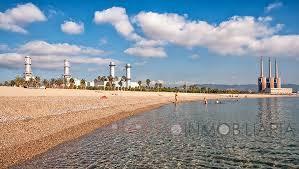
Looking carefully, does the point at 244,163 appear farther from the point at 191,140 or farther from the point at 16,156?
the point at 16,156

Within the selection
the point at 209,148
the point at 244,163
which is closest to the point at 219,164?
the point at 244,163

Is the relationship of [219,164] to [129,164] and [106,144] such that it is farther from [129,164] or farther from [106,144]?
[106,144]

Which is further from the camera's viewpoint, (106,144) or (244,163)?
(106,144)

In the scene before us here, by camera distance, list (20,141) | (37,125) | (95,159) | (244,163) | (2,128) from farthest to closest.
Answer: (37,125)
(2,128)
(20,141)
(95,159)
(244,163)

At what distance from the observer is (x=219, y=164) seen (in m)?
20.7

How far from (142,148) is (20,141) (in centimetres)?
904

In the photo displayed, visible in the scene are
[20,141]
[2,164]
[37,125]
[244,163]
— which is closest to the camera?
[2,164]

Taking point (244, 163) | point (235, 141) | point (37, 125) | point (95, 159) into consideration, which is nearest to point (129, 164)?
point (95, 159)

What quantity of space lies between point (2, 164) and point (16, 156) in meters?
1.97

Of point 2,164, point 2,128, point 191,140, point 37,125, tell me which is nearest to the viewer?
point 2,164

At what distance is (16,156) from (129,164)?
7.17 metres

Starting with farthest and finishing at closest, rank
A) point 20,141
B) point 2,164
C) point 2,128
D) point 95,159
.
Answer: point 2,128 → point 20,141 → point 95,159 → point 2,164

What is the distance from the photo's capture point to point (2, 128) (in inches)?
1084

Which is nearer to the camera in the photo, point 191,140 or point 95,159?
point 95,159
